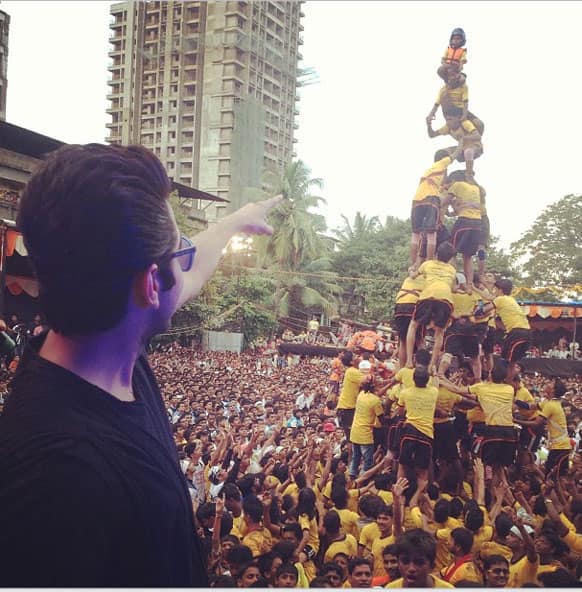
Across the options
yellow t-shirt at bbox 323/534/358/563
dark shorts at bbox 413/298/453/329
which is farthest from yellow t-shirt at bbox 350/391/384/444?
yellow t-shirt at bbox 323/534/358/563

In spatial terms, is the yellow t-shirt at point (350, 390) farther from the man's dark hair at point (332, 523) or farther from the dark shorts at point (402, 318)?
the man's dark hair at point (332, 523)

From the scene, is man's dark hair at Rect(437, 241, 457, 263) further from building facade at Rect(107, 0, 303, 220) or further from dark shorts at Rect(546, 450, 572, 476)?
dark shorts at Rect(546, 450, 572, 476)

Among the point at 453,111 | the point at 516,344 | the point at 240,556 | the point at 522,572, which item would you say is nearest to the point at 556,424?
the point at 516,344

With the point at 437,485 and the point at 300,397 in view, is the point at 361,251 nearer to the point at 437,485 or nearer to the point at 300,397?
the point at 300,397

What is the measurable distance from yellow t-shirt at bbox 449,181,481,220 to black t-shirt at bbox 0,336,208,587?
294 cm

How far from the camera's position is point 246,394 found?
3322mm

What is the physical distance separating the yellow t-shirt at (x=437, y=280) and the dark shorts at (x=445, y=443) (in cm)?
77

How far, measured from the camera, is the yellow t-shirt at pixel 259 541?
8.33 ft

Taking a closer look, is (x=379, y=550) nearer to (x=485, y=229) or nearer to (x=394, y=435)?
(x=394, y=435)

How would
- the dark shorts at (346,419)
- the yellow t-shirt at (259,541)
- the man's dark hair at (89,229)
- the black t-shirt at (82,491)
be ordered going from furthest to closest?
the dark shorts at (346,419) < the yellow t-shirt at (259,541) < the man's dark hair at (89,229) < the black t-shirt at (82,491)

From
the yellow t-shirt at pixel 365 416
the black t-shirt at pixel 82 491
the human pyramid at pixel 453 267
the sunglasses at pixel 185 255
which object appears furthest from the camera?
the yellow t-shirt at pixel 365 416

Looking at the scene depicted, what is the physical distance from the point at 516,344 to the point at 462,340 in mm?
313

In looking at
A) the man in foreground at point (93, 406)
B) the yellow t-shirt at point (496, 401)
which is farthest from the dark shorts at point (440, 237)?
the man in foreground at point (93, 406)

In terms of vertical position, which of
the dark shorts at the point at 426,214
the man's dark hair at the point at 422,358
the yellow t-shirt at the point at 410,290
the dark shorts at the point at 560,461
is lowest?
the dark shorts at the point at 560,461
